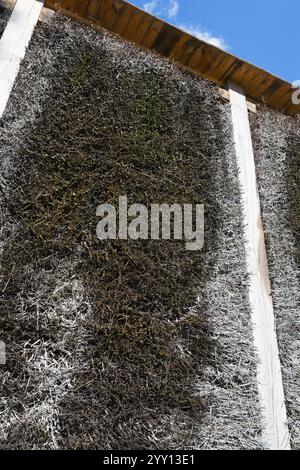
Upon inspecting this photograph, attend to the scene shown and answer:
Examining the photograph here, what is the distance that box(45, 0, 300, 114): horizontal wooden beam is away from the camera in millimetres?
3021

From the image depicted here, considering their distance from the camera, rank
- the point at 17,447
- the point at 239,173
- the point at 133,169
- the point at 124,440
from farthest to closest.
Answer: the point at 239,173 → the point at 133,169 → the point at 124,440 → the point at 17,447

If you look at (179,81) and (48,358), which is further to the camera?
(179,81)

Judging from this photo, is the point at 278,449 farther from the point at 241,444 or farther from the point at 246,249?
the point at 246,249

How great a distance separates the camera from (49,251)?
2221mm

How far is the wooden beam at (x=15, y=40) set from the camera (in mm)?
2537

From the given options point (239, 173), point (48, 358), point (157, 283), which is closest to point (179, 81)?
point (239, 173)

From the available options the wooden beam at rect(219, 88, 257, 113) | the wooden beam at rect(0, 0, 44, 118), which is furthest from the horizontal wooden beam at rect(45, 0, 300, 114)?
the wooden beam at rect(0, 0, 44, 118)

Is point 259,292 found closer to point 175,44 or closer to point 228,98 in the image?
point 228,98

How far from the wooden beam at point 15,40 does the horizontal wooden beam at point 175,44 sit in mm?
175

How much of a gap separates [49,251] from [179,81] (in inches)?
61.0

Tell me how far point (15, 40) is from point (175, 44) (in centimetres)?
103

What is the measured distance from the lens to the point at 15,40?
2701 millimetres

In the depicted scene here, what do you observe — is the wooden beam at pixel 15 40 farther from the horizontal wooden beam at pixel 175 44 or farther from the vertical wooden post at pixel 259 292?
the vertical wooden post at pixel 259 292

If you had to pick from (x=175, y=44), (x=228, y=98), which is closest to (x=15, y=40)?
(x=175, y=44)
